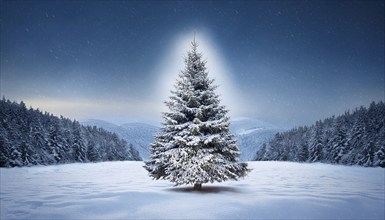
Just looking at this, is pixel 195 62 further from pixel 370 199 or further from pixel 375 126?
pixel 375 126

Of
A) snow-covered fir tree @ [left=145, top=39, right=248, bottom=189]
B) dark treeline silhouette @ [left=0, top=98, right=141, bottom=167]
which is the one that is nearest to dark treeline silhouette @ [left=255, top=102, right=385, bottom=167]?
snow-covered fir tree @ [left=145, top=39, right=248, bottom=189]

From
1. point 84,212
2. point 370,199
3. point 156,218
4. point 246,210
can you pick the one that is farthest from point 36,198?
point 370,199

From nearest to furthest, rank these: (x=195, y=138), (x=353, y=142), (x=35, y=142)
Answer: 1. (x=195, y=138)
2. (x=35, y=142)
3. (x=353, y=142)

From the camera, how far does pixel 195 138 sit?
46.9ft

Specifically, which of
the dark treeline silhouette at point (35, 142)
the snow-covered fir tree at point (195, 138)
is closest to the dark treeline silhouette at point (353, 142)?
the snow-covered fir tree at point (195, 138)

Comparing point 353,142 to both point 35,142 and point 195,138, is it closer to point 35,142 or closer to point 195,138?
point 195,138

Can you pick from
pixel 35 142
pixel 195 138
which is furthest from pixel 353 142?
pixel 35 142

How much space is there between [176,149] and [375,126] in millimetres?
57018

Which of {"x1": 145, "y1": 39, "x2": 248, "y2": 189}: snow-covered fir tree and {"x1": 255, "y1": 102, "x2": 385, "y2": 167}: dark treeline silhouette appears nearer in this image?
{"x1": 145, "y1": 39, "x2": 248, "y2": 189}: snow-covered fir tree

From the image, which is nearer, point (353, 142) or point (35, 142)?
point (35, 142)

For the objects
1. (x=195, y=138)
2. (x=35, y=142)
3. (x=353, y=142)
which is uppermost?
(x=353, y=142)

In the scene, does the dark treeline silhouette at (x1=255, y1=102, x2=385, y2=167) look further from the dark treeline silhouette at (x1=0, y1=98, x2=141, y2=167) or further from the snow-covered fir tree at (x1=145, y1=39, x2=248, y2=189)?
the dark treeline silhouette at (x1=0, y1=98, x2=141, y2=167)

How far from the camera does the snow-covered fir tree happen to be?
1430 centimetres

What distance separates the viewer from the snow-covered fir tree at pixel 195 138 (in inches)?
563
